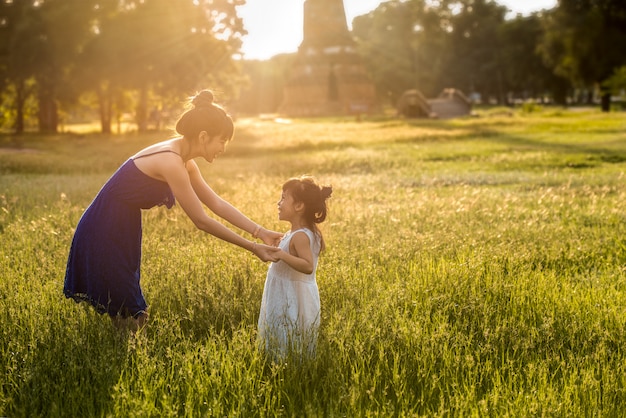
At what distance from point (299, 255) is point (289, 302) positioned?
1.09 feet

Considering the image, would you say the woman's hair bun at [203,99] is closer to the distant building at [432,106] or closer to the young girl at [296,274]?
the young girl at [296,274]

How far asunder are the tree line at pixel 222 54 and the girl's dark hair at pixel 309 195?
218 centimetres

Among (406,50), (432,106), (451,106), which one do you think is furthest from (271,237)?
(406,50)

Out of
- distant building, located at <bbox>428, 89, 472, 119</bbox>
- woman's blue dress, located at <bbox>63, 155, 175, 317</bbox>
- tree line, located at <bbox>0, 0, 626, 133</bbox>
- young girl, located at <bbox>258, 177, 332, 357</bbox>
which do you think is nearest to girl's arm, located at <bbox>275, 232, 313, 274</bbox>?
young girl, located at <bbox>258, 177, 332, 357</bbox>

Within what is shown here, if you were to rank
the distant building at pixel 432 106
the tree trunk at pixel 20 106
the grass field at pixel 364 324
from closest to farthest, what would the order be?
the grass field at pixel 364 324 → the tree trunk at pixel 20 106 → the distant building at pixel 432 106

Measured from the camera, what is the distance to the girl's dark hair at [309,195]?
402cm

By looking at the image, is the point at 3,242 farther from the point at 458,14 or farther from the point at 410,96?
the point at 458,14

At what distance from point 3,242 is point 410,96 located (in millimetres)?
54297

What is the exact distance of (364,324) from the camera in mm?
4207

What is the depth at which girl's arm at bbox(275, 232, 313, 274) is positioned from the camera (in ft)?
12.7

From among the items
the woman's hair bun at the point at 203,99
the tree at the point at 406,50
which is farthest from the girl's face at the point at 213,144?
the tree at the point at 406,50

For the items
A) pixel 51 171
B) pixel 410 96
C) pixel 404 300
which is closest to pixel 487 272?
pixel 404 300

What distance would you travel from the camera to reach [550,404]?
3279 mm

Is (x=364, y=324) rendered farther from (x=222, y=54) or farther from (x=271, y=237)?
(x=222, y=54)
